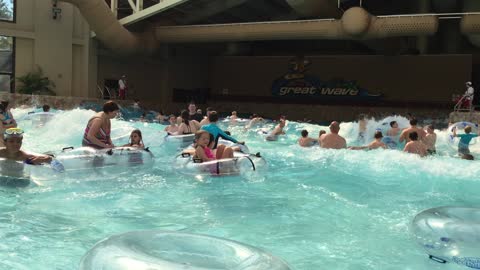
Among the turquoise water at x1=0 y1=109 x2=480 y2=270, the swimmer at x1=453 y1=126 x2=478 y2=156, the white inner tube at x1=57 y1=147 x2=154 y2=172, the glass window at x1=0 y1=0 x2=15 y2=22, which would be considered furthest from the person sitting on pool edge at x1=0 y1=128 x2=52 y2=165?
the glass window at x1=0 y1=0 x2=15 y2=22

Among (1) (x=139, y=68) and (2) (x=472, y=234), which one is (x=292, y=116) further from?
(2) (x=472, y=234)

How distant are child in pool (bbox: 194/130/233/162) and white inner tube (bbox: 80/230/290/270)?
448cm

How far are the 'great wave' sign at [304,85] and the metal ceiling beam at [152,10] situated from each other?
33.3ft

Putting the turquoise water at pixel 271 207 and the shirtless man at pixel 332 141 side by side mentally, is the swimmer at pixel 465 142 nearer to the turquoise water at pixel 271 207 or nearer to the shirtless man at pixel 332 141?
the turquoise water at pixel 271 207

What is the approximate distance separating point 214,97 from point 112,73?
7879mm

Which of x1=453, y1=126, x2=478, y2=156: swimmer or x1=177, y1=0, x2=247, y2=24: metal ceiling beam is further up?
x1=177, y1=0, x2=247, y2=24: metal ceiling beam

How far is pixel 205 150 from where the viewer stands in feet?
24.5

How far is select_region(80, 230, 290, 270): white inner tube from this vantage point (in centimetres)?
242

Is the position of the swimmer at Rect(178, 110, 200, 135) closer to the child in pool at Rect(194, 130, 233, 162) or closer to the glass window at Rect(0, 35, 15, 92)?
the child in pool at Rect(194, 130, 233, 162)

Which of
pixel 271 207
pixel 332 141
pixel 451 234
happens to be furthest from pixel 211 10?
pixel 451 234

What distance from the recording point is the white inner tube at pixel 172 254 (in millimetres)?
2422

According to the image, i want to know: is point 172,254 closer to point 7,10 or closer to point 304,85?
point 7,10

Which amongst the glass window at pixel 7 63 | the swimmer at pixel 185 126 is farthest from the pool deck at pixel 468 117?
the glass window at pixel 7 63

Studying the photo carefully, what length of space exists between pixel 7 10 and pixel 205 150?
49.1ft
